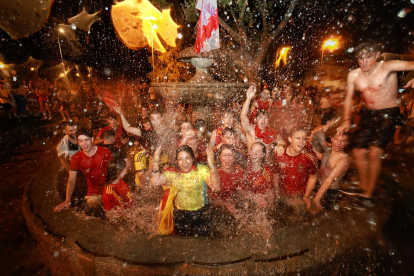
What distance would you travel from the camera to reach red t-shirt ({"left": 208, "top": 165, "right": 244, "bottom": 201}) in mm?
3379

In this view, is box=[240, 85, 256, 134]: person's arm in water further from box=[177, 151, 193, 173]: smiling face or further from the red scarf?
box=[177, 151, 193, 173]: smiling face

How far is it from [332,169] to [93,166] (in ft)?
13.5

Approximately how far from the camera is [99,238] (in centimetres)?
248

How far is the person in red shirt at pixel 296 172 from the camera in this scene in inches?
137

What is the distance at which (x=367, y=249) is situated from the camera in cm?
253

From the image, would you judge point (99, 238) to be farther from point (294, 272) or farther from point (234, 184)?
point (294, 272)

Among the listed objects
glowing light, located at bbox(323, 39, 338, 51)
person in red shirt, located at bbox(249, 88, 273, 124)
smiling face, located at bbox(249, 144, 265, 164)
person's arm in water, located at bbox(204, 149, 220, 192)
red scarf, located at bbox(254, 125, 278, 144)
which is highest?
glowing light, located at bbox(323, 39, 338, 51)

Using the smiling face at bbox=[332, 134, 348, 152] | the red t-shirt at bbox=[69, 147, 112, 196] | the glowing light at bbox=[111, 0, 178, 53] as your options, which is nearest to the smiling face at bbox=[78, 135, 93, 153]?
the red t-shirt at bbox=[69, 147, 112, 196]

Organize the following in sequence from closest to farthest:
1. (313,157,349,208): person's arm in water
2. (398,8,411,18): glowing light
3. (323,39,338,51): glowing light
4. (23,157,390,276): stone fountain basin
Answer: (23,157,390,276): stone fountain basin, (313,157,349,208): person's arm in water, (398,8,411,18): glowing light, (323,39,338,51): glowing light

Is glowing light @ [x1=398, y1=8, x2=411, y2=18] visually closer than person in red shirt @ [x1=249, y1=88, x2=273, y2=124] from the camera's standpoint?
No

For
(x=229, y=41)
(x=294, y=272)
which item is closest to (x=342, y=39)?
(x=229, y=41)

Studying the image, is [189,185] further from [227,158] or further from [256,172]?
[256,172]

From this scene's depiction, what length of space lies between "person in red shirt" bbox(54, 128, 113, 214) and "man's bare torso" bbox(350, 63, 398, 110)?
4750 mm

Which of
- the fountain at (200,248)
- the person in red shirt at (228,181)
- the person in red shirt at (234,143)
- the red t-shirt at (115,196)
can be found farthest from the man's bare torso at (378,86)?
the red t-shirt at (115,196)
